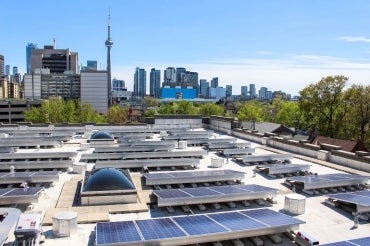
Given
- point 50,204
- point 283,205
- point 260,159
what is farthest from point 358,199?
point 50,204

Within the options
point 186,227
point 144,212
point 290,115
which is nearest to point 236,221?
point 186,227

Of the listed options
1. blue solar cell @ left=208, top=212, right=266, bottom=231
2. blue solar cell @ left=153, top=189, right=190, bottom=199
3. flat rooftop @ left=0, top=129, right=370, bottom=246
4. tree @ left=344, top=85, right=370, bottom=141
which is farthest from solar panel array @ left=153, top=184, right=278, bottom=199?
tree @ left=344, top=85, right=370, bottom=141

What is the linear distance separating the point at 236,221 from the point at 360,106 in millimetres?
64020

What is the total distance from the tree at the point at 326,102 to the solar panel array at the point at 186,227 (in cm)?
6672

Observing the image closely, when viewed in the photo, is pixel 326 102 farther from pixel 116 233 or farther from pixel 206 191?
pixel 116 233

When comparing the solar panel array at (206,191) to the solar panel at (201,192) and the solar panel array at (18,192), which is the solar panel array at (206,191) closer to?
the solar panel at (201,192)

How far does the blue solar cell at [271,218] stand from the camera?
16922mm

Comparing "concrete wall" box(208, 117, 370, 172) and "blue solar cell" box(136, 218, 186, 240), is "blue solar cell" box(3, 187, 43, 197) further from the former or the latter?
"concrete wall" box(208, 117, 370, 172)

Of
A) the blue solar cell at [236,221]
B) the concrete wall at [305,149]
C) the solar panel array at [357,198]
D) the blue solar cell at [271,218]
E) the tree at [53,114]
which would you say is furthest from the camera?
the tree at [53,114]

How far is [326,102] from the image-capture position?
79.9 meters

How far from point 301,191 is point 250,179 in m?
4.56

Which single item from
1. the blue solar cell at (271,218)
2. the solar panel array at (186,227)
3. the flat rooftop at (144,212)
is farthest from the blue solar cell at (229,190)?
the solar panel array at (186,227)

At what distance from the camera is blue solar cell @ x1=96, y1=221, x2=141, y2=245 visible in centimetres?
1438

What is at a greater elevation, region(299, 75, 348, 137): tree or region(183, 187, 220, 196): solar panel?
region(299, 75, 348, 137): tree
